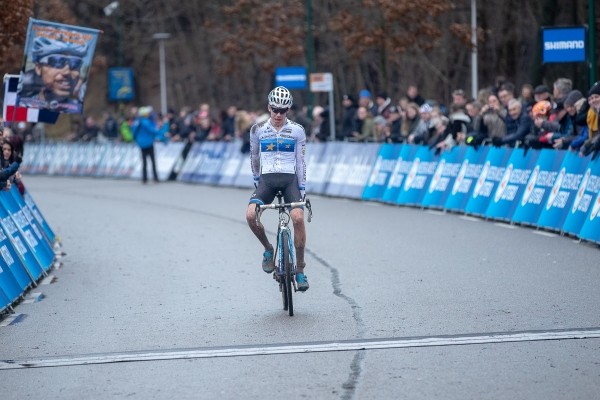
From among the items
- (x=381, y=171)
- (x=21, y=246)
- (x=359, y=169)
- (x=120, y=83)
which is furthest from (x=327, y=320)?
(x=120, y=83)

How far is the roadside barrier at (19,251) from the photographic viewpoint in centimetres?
1304

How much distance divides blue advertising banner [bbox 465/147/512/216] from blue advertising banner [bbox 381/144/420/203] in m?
2.84

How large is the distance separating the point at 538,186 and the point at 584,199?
1.97 meters

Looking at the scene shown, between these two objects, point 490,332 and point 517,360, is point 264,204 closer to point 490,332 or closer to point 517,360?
point 490,332

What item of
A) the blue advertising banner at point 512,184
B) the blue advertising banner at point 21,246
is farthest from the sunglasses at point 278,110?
the blue advertising banner at point 512,184

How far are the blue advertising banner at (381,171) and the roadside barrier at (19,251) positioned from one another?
8996 mm

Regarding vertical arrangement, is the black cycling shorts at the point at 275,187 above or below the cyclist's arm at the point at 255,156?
below

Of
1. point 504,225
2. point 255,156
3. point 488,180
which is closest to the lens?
point 255,156

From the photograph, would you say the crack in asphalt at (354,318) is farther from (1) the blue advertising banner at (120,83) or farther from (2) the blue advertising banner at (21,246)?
(1) the blue advertising banner at (120,83)

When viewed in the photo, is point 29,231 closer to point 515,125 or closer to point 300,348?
point 300,348

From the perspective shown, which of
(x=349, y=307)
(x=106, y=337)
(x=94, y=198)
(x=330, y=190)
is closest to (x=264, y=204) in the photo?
(x=349, y=307)

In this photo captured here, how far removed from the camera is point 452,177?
22.2 meters

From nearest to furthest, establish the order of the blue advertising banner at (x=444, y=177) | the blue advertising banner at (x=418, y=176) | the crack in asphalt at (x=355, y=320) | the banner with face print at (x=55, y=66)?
the crack in asphalt at (x=355, y=320), the banner with face print at (x=55, y=66), the blue advertising banner at (x=444, y=177), the blue advertising banner at (x=418, y=176)

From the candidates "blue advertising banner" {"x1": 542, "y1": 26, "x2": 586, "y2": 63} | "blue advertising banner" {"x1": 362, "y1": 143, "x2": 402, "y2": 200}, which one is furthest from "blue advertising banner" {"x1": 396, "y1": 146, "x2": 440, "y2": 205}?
"blue advertising banner" {"x1": 542, "y1": 26, "x2": 586, "y2": 63}
